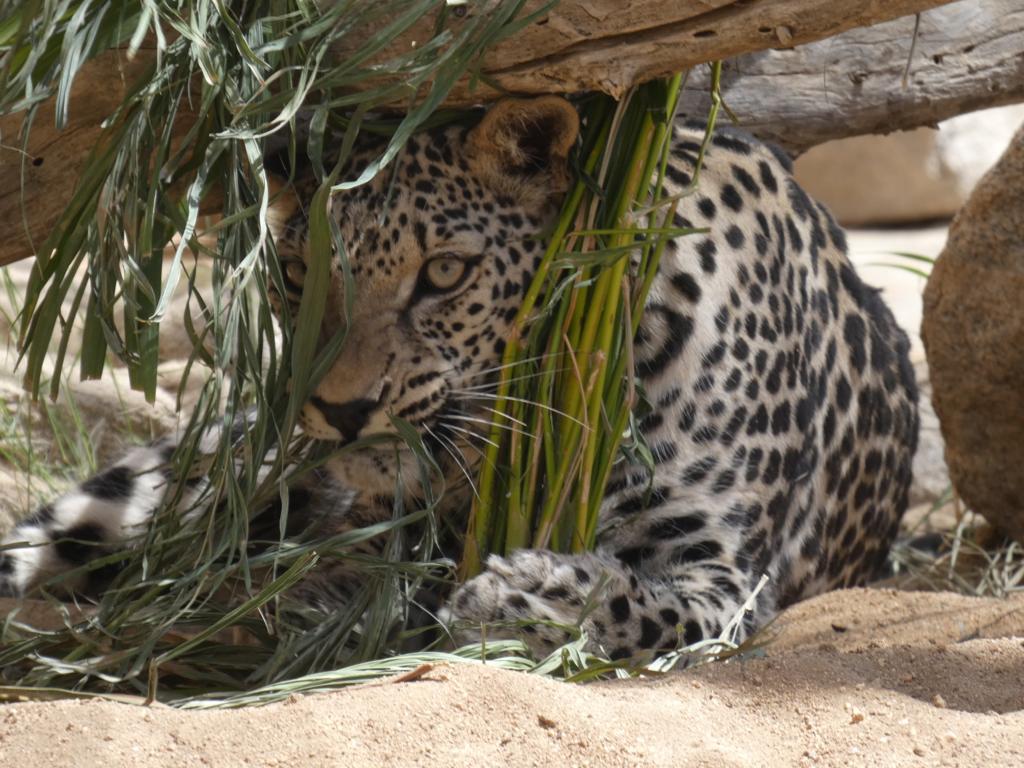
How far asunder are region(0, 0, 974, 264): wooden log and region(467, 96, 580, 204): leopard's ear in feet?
0.19

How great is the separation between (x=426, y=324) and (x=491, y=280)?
22cm

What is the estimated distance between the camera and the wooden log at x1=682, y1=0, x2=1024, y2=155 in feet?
17.0

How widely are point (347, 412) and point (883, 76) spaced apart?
260 centimetres

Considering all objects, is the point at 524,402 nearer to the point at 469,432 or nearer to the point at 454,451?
the point at 469,432

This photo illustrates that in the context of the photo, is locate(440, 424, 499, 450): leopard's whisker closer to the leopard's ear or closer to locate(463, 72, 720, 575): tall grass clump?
locate(463, 72, 720, 575): tall grass clump

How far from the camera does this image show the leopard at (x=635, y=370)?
3768mm

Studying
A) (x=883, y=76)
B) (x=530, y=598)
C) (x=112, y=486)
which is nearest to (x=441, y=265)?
(x=530, y=598)

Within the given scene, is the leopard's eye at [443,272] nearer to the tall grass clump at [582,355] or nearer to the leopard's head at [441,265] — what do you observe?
the leopard's head at [441,265]

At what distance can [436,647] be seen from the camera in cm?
376

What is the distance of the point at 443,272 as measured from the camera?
13.0ft

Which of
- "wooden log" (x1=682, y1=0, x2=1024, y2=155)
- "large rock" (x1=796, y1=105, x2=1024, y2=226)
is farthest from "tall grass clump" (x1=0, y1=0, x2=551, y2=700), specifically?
"large rock" (x1=796, y1=105, x2=1024, y2=226)

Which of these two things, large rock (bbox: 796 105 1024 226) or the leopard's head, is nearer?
the leopard's head

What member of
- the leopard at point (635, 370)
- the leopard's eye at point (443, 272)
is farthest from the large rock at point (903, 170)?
the leopard's eye at point (443, 272)

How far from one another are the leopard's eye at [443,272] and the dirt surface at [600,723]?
121cm
